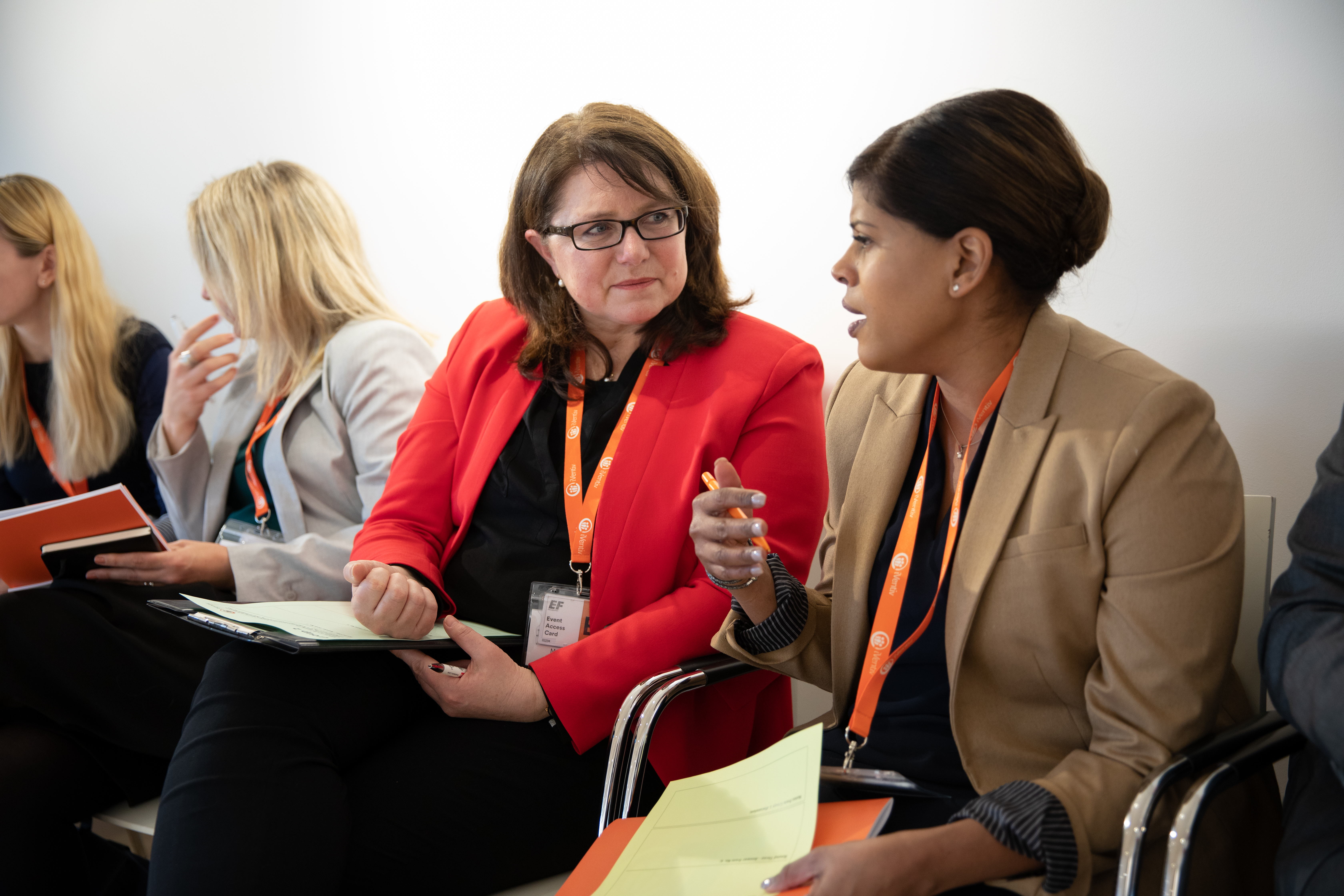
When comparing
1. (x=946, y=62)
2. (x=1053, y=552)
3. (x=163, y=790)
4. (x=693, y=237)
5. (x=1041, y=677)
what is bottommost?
(x=163, y=790)

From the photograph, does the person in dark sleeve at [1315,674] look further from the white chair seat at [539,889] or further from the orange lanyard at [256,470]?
the orange lanyard at [256,470]

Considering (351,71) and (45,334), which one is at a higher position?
(351,71)

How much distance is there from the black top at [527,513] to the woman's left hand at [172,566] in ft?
2.32

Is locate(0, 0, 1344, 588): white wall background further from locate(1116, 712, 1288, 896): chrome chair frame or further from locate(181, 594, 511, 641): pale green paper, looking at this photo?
locate(181, 594, 511, 641): pale green paper

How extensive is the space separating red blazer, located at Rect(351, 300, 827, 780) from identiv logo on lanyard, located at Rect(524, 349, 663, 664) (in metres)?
0.03

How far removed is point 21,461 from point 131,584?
1.23 m

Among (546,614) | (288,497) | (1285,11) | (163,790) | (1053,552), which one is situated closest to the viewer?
(1053,552)

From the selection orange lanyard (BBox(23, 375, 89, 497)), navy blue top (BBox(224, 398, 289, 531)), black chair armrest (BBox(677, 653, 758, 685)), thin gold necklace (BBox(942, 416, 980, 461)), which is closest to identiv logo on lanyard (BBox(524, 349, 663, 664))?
black chair armrest (BBox(677, 653, 758, 685))

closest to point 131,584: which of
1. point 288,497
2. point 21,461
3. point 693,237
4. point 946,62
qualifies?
point 288,497

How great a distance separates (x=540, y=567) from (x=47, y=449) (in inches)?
78.8

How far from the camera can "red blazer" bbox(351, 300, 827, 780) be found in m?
1.67

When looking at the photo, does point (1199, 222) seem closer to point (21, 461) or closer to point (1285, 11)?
point (1285, 11)

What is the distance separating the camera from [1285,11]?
1.67 metres

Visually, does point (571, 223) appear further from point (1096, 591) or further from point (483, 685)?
point (1096, 591)
